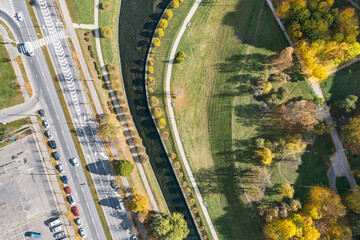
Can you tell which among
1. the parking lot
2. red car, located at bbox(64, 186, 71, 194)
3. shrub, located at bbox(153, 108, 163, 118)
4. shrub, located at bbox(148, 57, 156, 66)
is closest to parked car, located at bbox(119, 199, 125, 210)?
red car, located at bbox(64, 186, 71, 194)

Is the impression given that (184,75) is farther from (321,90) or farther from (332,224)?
(332,224)

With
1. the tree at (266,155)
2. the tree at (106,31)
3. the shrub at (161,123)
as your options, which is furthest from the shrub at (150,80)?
the tree at (266,155)

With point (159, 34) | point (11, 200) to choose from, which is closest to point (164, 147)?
point (159, 34)

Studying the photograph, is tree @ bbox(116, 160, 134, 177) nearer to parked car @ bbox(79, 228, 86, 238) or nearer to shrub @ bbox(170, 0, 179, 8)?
parked car @ bbox(79, 228, 86, 238)

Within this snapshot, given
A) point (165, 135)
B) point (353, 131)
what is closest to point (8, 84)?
point (165, 135)

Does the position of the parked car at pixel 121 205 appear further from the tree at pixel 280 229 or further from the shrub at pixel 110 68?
the tree at pixel 280 229

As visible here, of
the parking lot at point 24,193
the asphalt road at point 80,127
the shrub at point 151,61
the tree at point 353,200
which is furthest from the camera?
the shrub at point 151,61

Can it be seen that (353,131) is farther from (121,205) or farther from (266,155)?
(121,205)

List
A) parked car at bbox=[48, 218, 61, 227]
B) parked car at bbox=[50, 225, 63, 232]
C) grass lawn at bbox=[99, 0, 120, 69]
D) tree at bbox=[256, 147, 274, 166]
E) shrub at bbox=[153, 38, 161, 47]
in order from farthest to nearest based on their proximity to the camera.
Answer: grass lawn at bbox=[99, 0, 120, 69] < shrub at bbox=[153, 38, 161, 47] < tree at bbox=[256, 147, 274, 166] < parked car at bbox=[50, 225, 63, 232] < parked car at bbox=[48, 218, 61, 227]
